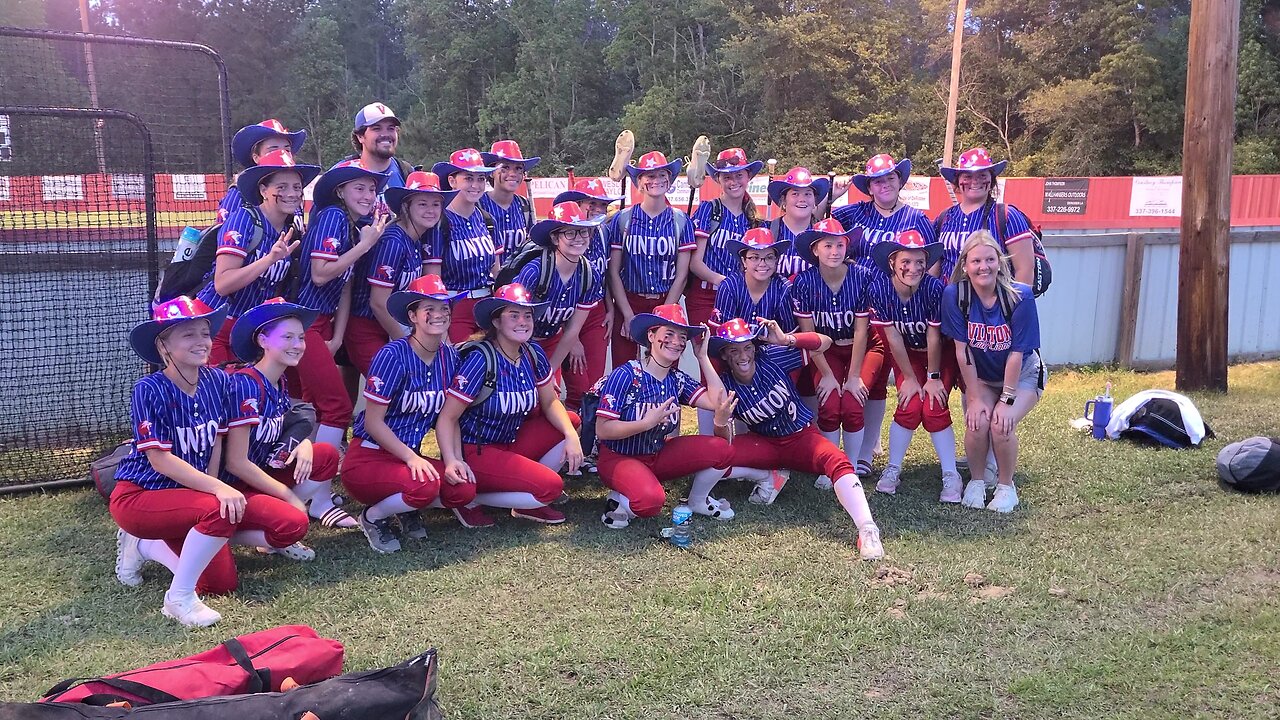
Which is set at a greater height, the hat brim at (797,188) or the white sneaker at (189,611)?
the hat brim at (797,188)

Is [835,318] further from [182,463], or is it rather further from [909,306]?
[182,463]

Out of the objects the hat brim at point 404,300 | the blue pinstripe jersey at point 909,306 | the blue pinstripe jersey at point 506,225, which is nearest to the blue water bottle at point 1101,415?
the blue pinstripe jersey at point 909,306

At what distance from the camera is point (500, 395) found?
191 inches

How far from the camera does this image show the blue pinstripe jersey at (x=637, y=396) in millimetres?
4918

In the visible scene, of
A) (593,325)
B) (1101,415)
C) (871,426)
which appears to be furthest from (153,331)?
(1101,415)

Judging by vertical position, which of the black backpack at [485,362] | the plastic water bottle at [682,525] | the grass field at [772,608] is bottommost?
the grass field at [772,608]


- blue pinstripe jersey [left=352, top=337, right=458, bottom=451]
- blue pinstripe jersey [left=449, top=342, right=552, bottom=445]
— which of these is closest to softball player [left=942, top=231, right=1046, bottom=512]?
blue pinstripe jersey [left=449, top=342, right=552, bottom=445]

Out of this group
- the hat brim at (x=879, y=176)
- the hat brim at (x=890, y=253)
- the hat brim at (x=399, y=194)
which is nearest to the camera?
the hat brim at (x=399, y=194)

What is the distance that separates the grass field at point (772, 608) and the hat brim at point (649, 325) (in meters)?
1.03

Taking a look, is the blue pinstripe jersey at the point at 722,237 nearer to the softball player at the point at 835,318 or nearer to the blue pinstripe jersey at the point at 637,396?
the softball player at the point at 835,318

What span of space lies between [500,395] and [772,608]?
178cm

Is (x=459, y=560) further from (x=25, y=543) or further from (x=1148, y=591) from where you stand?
(x=1148, y=591)

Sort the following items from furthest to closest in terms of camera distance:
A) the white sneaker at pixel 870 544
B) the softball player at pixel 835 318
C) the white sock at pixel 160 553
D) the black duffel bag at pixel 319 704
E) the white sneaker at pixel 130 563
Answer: the softball player at pixel 835 318 < the white sneaker at pixel 870 544 < the white sneaker at pixel 130 563 < the white sock at pixel 160 553 < the black duffel bag at pixel 319 704

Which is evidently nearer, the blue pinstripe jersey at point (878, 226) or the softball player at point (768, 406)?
the softball player at point (768, 406)
